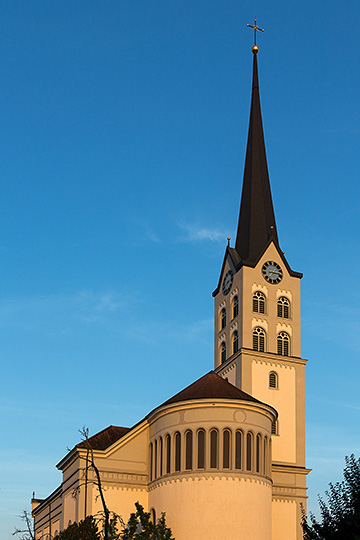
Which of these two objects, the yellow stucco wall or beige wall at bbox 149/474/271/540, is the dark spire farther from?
beige wall at bbox 149/474/271/540

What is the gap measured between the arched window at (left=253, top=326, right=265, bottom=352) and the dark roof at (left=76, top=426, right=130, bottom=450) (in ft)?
37.7

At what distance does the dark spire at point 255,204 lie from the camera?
210 feet

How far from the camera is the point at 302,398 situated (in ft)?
193

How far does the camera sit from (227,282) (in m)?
64.4

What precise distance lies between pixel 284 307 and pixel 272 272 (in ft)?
9.52

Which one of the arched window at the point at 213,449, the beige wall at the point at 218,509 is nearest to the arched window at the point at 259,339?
the arched window at the point at 213,449

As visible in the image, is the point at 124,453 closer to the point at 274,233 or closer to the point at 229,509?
the point at 229,509

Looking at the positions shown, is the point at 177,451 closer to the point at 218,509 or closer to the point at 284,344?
the point at 218,509

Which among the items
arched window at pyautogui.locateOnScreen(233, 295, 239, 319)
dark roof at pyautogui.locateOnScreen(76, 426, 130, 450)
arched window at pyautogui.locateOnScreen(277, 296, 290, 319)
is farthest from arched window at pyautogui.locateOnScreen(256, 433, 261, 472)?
arched window at pyautogui.locateOnScreen(277, 296, 290, 319)

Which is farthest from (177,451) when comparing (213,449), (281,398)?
(281,398)

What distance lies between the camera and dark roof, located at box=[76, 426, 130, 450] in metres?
51.3

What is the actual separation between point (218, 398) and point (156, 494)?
22.9 feet

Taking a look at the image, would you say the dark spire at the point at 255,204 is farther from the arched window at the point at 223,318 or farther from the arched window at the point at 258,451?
the arched window at the point at 258,451

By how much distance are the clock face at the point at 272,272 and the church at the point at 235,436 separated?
0.29 feet
